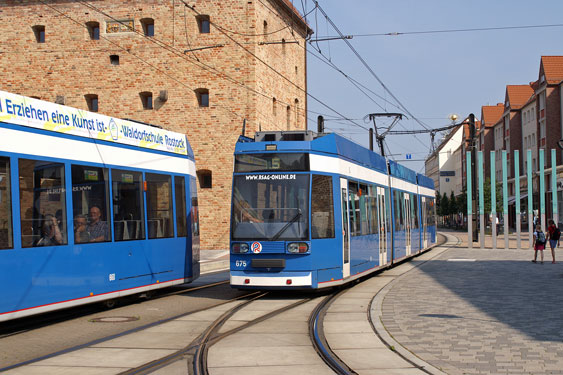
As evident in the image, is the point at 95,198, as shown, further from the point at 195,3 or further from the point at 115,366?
the point at 195,3

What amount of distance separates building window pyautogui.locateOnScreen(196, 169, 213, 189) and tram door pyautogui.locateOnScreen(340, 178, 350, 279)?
22.1 metres

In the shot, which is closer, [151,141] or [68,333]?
[68,333]

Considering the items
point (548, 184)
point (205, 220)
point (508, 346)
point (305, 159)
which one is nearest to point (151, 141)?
point (305, 159)

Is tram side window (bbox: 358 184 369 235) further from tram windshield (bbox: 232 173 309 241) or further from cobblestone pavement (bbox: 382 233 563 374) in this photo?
tram windshield (bbox: 232 173 309 241)

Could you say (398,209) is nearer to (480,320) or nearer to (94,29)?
(480,320)

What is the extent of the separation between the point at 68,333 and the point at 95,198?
233 cm

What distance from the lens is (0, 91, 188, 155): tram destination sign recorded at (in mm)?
9922

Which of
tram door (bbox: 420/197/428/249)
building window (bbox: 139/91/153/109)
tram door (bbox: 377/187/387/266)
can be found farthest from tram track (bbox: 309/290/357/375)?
building window (bbox: 139/91/153/109)

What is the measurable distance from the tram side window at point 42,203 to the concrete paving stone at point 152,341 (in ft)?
6.04

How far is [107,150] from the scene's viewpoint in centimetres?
1227

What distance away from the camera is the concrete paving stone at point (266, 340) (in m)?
8.98

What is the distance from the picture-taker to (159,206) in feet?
45.4

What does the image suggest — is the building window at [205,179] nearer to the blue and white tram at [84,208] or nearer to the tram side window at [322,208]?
the blue and white tram at [84,208]

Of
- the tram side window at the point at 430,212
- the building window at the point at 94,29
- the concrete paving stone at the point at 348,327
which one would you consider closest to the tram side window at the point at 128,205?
the concrete paving stone at the point at 348,327
